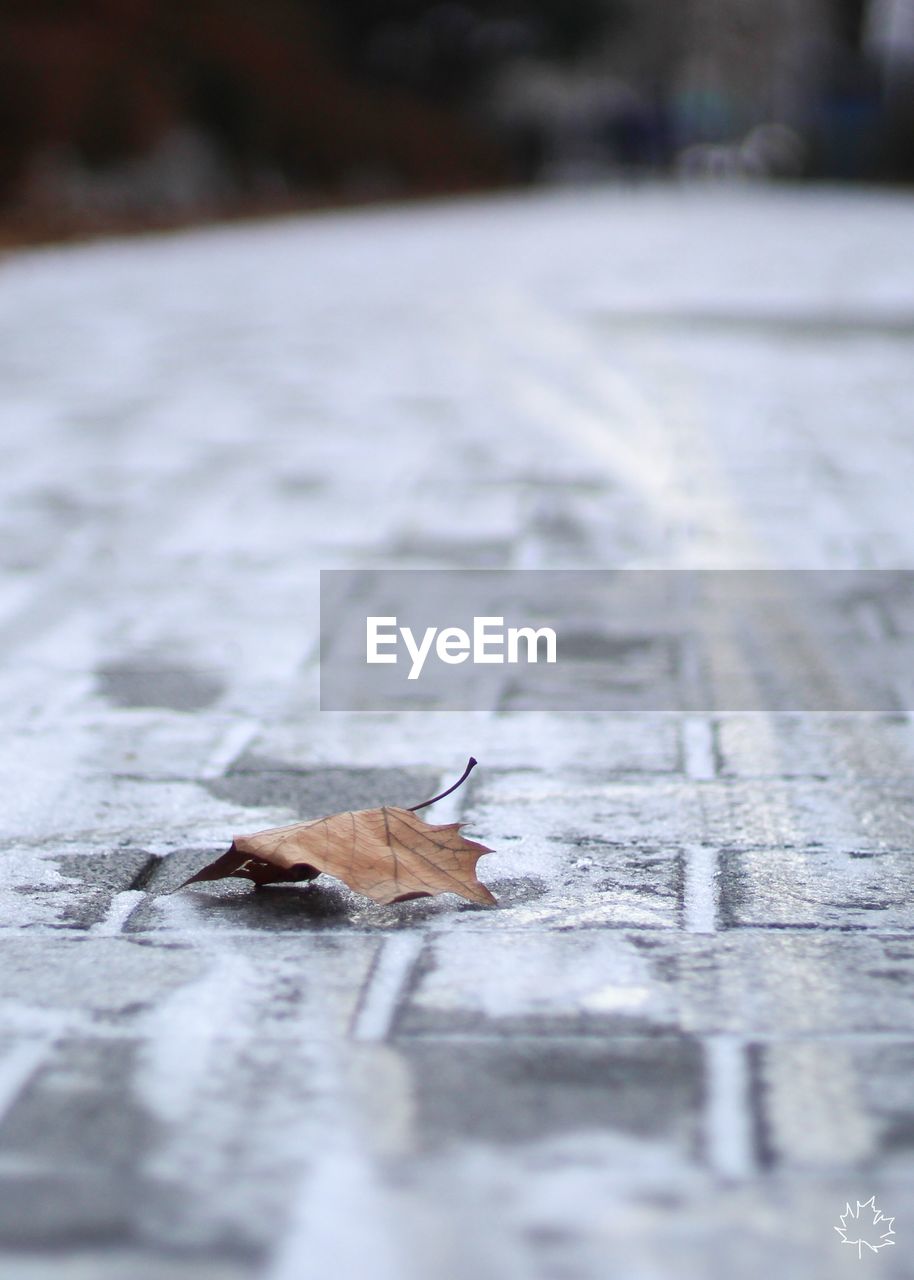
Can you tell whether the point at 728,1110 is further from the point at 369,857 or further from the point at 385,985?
the point at 369,857

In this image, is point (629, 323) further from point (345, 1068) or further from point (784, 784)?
point (345, 1068)

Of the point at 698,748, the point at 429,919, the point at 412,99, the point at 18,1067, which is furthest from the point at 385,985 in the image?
the point at 412,99

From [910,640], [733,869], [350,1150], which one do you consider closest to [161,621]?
[910,640]

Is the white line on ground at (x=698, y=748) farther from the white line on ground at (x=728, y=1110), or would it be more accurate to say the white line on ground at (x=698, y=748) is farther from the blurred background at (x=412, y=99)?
the blurred background at (x=412, y=99)

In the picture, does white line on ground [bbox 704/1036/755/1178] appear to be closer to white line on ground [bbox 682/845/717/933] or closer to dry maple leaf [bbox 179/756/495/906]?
white line on ground [bbox 682/845/717/933]

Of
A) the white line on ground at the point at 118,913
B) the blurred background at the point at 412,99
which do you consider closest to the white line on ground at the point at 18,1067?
the white line on ground at the point at 118,913
